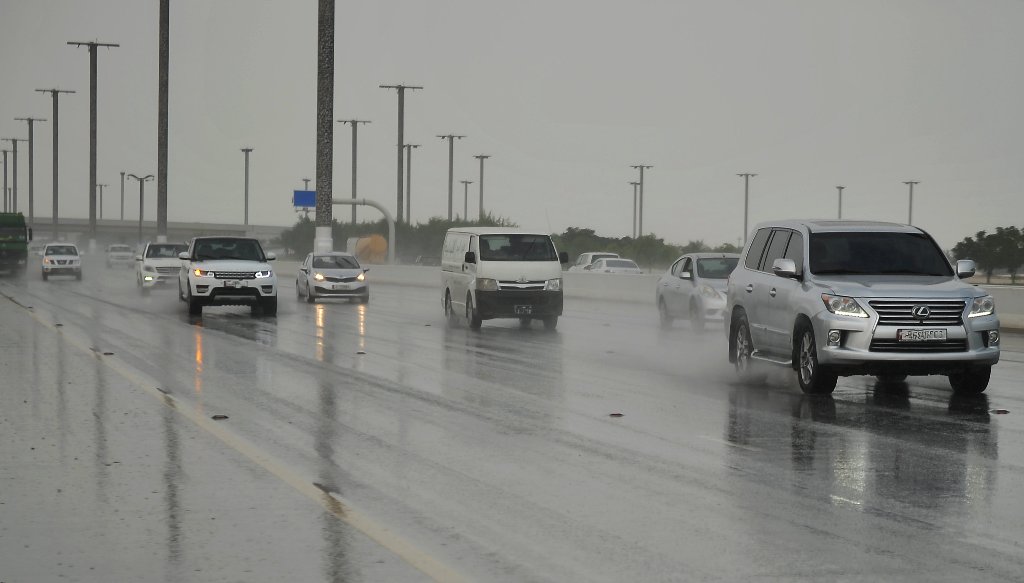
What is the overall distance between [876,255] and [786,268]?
1135mm

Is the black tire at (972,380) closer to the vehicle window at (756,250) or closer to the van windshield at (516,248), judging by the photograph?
the vehicle window at (756,250)

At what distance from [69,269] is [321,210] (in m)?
17.9

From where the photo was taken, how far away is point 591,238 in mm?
139750

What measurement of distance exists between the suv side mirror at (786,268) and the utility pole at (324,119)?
3178cm

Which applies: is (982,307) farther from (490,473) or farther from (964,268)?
(490,473)

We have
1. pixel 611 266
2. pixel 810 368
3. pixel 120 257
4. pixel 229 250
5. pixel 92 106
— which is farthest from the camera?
pixel 120 257

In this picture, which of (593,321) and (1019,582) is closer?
(1019,582)

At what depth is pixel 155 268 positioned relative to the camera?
4528cm

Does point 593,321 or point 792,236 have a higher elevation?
point 792,236

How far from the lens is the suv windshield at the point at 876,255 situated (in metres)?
15.4

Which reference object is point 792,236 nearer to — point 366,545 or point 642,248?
point 366,545

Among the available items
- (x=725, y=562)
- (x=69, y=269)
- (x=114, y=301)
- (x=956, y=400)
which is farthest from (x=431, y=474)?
(x=69, y=269)

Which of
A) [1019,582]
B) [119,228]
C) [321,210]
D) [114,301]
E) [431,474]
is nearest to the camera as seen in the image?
[1019,582]

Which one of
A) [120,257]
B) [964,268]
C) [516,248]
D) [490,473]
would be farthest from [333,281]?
[120,257]
